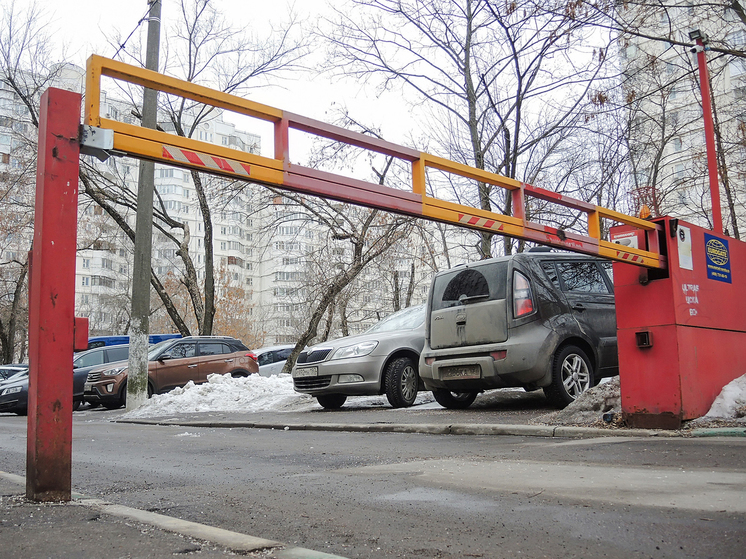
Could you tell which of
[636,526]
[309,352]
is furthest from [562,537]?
[309,352]

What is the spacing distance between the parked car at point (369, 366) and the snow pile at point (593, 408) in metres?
3.70

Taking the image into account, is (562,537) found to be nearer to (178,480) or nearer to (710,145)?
(178,480)

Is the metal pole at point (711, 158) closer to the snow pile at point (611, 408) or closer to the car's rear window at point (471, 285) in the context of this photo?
the snow pile at point (611, 408)

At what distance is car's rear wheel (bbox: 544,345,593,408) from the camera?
9086 mm

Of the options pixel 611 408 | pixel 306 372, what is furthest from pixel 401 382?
pixel 611 408

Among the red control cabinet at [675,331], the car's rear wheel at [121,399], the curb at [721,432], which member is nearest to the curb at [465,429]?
the curb at [721,432]

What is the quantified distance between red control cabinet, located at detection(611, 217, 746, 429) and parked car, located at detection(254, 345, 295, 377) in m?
22.5

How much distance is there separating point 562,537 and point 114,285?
8315 cm

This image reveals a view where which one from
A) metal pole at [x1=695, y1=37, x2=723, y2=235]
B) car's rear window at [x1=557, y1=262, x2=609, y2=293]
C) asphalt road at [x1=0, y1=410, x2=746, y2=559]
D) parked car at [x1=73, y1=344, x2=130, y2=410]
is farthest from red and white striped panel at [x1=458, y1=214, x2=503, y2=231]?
parked car at [x1=73, y1=344, x2=130, y2=410]

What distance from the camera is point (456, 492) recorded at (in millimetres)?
4227

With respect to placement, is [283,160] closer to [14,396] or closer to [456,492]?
[456,492]

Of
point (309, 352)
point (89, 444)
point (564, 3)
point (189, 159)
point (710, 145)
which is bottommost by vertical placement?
point (89, 444)

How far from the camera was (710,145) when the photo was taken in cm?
816

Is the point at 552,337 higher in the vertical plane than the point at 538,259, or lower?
lower
